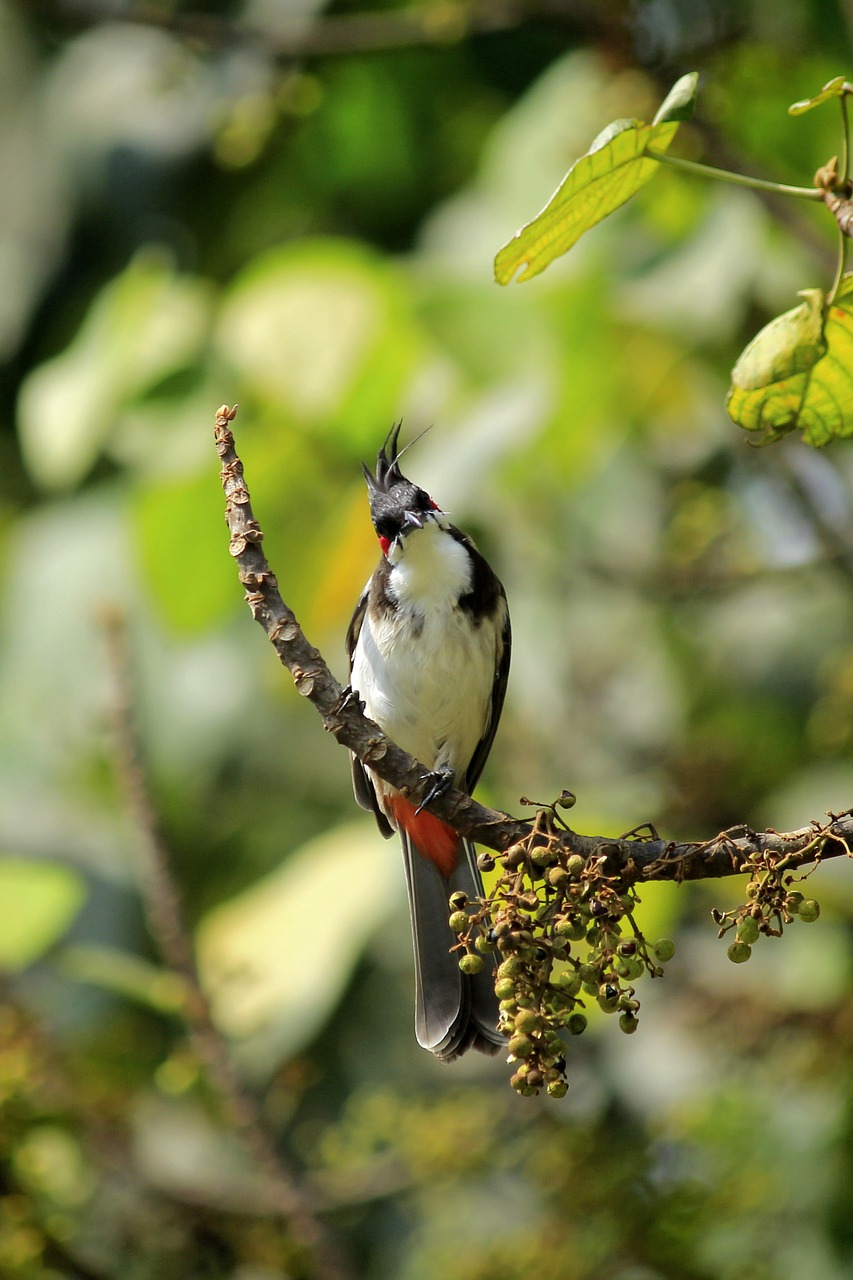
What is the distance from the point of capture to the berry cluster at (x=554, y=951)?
4.85 feet

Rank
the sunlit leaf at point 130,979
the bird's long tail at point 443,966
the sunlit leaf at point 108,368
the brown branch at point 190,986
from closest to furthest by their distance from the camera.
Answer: the bird's long tail at point 443,966, the brown branch at point 190,986, the sunlit leaf at point 130,979, the sunlit leaf at point 108,368

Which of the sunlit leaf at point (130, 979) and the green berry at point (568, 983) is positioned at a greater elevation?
the sunlit leaf at point (130, 979)

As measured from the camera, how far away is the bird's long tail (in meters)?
2.58

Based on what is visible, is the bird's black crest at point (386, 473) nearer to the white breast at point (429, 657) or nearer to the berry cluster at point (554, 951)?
the white breast at point (429, 657)

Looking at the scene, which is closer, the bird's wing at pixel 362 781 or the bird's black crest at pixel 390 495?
the bird's black crest at pixel 390 495

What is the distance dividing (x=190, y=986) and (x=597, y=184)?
1789 mm

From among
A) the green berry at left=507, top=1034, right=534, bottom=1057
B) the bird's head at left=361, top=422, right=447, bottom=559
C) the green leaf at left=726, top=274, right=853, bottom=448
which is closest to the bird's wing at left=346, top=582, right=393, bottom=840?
the bird's head at left=361, top=422, right=447, bottom=559

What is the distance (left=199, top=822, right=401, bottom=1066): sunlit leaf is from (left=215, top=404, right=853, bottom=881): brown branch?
150 cm

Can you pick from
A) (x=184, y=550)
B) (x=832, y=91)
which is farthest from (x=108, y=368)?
(x=832, y=91)

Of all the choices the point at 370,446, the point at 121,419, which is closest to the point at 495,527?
the point at 370,446

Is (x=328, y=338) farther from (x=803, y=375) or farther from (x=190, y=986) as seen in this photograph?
(x=803, y=375)

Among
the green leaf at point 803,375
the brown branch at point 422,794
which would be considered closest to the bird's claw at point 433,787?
the brown branch at point 422,794

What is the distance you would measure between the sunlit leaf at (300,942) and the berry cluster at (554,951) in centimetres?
171

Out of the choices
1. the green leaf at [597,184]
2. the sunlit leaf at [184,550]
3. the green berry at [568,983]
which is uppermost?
the sunlit leaf at [184,550]
